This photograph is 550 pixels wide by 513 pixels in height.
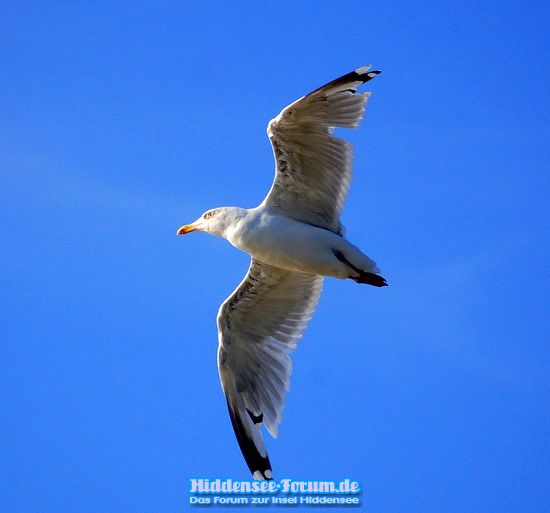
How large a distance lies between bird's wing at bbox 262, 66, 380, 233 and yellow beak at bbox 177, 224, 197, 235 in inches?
59.6

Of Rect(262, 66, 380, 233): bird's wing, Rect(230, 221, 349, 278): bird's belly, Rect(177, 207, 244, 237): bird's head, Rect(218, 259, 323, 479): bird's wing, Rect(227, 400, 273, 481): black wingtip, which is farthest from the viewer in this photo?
Rect(218, 259, 323, 479): bird's wing

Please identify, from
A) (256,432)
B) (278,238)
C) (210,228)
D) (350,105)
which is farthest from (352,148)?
(256,432)

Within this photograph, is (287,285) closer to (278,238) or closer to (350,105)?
(278,238)

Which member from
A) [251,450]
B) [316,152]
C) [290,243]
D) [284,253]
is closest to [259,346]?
[251,450]

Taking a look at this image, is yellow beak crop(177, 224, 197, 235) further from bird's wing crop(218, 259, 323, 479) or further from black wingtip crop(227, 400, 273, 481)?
black wingtip crop(227, 400, 273, 481)

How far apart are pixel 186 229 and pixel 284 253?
2.09m

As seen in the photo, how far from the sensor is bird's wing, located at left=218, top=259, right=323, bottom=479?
35.6ft

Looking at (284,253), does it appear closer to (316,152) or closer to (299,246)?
(299,246)

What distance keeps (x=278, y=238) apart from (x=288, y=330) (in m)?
1.84

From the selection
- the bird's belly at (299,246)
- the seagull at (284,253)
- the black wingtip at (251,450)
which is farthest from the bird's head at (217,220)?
the black wingtip at (251,450)

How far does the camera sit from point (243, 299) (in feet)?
35.6

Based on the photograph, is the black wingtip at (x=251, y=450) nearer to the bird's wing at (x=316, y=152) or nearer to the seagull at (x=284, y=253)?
the seagull at (x=284, y=253)

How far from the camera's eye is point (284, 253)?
32.1 ft

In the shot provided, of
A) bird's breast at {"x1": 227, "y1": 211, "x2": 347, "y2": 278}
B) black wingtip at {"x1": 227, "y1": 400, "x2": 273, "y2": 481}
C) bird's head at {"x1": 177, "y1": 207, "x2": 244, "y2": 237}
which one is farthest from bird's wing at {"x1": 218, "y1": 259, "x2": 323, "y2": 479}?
bird's breast at {"x1": 227, "y1": 211, "x2": 347, "y2": 278}
